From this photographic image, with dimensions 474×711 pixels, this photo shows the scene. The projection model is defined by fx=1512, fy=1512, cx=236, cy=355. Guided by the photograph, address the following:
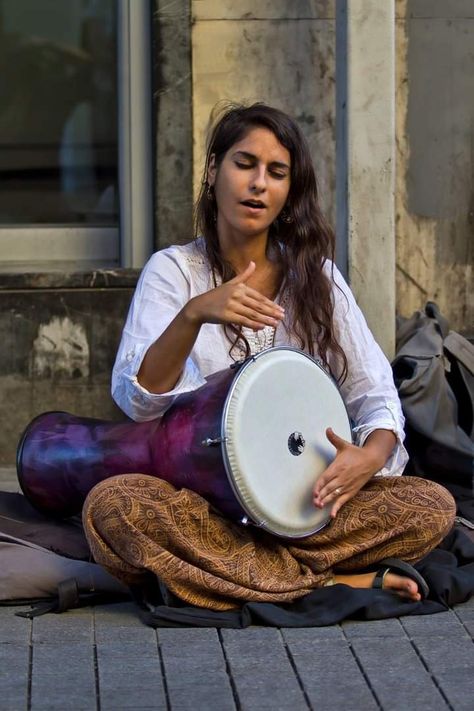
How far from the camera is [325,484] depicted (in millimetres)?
3721

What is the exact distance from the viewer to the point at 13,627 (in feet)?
11.9

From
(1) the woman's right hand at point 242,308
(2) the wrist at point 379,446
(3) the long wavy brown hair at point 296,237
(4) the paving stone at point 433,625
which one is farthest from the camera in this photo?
(3) the long wavy brown hair at point 296,237

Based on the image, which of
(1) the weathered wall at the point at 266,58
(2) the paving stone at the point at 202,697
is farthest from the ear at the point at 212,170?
(1) the weathered wall at the point at 266,58

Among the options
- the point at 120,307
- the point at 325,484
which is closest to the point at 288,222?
the point at 325,484

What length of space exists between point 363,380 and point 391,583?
21.9 inches

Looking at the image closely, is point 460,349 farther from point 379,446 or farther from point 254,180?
point 254,180

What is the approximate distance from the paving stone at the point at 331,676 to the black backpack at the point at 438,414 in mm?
1243

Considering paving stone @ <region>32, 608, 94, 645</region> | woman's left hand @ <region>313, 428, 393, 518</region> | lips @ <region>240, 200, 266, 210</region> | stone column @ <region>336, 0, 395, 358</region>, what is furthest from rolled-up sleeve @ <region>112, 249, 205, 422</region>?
stone column @ <region>336, 0, 395, 358</region>

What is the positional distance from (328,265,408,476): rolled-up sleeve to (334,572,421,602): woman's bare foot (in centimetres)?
29

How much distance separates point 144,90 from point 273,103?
0.48m

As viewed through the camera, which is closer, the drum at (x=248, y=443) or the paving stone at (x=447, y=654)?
the paving stone at (x=447, y=654)

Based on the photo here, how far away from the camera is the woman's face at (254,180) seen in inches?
154

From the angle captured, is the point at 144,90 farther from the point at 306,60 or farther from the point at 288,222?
the point at 288,222

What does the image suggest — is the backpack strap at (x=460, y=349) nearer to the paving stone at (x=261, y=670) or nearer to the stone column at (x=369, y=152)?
the stone column at (x=369, y=152)
